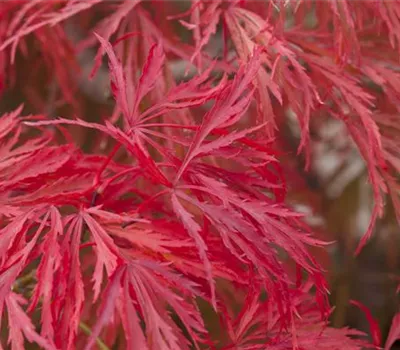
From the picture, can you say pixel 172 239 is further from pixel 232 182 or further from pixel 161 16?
pixel 161 16

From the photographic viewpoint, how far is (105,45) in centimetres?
58

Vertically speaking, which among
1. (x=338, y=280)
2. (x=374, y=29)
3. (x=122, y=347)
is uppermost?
(x=374, y=29)

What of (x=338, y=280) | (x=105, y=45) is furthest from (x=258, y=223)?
(x=338, y=280)

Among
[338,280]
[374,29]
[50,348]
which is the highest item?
[374,29]

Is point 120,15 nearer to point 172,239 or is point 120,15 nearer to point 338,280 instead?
point 172,239

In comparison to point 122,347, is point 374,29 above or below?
above

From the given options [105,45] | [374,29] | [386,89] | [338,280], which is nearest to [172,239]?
[105,45]

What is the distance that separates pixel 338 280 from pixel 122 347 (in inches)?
27.7

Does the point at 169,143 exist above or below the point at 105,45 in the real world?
below

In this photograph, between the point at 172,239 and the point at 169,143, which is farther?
the point at 169,143

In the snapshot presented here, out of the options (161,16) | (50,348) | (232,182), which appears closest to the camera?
(50,348)

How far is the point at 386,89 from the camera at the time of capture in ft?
2.45

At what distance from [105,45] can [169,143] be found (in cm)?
22

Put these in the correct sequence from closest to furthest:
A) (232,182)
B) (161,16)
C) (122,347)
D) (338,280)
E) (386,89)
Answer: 1. (232,182)
2. (386,89)
3. (122,347)
4. (161,16)
5. (338,280)
